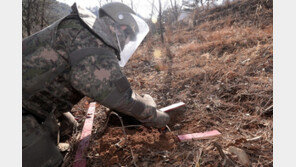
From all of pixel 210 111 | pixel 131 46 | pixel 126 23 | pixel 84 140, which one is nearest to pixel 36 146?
pixel 84 140

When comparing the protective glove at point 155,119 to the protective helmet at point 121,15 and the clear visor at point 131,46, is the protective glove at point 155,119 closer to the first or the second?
the clear visor at point 131,46

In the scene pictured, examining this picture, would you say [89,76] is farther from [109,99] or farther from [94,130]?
[94,130]

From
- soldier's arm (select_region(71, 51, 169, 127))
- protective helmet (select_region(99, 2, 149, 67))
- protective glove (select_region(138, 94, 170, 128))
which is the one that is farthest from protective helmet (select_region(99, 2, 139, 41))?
protective glove (select_region(138, 94, 170, 128))

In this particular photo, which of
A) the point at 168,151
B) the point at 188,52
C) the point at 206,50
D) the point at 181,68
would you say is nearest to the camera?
the point at 168,151

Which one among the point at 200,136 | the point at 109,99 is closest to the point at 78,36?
the point at 109,99

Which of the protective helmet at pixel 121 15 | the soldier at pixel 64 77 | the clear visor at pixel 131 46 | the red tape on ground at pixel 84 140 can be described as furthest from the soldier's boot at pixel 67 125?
the protective helmet at pixel 121 15

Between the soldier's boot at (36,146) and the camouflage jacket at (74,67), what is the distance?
0.51 ft

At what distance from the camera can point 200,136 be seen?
1699 mm

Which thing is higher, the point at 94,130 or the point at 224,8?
the point at 224,8

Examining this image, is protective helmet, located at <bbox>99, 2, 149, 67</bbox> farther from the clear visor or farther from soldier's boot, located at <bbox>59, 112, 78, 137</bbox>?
soldier's boot, located at <bbox>59, 112, 78, 137</bbox>

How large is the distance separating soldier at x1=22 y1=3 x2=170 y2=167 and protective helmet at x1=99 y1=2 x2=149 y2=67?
275 millimetres

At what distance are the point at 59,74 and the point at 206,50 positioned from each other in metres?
3.87

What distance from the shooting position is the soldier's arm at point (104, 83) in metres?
1.34

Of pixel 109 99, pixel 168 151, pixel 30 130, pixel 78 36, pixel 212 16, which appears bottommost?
pixel 168 151
